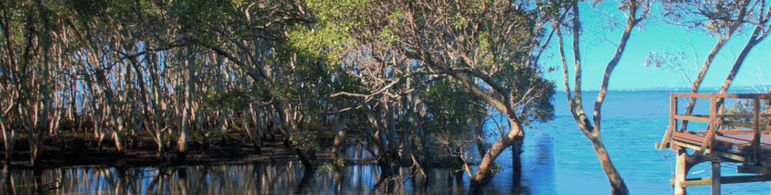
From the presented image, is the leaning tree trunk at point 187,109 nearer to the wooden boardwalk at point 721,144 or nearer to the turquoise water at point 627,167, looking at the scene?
the turquoise water at point 627,167

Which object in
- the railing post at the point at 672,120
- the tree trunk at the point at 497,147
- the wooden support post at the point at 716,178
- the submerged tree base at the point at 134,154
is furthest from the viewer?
the submerged tree base at the point at 134,154

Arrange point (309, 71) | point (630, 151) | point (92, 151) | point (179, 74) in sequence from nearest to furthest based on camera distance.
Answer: point (309, 71) < point (179, 74) < point (92, 151) < point (630, 151)

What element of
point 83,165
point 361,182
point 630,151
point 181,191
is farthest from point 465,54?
point 630,151

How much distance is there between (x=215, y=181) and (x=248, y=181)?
906 millimetres

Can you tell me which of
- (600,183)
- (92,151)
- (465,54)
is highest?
(465,54)

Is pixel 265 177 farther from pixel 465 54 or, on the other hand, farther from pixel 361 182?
pixel 465 54

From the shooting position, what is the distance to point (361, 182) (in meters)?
17.0

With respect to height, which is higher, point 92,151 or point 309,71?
point 309,71

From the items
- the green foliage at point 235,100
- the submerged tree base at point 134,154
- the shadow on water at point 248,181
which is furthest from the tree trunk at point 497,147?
the submerged tree base at point 134,154

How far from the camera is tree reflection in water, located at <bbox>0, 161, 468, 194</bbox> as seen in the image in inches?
612

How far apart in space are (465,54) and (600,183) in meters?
10.3

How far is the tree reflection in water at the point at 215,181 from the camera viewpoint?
51.0 ft

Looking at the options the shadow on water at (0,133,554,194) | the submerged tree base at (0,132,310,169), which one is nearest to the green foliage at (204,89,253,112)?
the shadow on water at (0,133,554,194)

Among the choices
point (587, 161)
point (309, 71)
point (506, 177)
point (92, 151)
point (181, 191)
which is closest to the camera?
point (309, 71)
